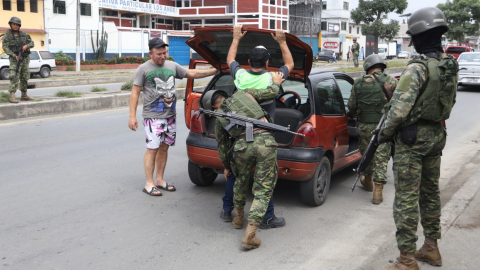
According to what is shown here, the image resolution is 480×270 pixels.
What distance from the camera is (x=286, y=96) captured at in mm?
6078

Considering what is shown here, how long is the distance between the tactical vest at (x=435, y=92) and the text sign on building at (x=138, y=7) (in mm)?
47120

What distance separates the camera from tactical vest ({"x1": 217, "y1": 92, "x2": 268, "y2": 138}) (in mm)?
4305

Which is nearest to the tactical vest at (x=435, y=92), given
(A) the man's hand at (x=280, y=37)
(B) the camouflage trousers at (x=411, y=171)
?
(B) the camouflage trousers at (x=411, y=171)

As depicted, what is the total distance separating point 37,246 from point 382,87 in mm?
4005

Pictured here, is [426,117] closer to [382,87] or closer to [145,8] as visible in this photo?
[382,87]

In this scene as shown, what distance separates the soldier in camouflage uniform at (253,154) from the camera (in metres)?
4.23

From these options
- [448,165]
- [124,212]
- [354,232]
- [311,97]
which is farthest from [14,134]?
[448,165]

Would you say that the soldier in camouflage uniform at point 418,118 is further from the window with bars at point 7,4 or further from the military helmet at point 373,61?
the window with bars at point 7,4

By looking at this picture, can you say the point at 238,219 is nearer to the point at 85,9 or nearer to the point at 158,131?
the point at 158,131

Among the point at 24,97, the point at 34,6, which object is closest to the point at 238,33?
the point at 24,97

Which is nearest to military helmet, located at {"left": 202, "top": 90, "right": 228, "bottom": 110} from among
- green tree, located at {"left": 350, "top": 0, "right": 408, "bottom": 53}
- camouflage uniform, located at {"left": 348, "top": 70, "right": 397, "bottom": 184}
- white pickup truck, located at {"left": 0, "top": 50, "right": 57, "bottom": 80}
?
camouflage uniform, located at {"left": 348, "top": 70, "right": 397, "bottom": 184}

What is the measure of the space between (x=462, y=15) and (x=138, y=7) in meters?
34.1

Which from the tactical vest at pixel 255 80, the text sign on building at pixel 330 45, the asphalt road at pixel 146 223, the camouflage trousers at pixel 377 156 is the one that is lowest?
the asphalt road at pixel 146 223

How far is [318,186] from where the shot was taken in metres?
5.50
